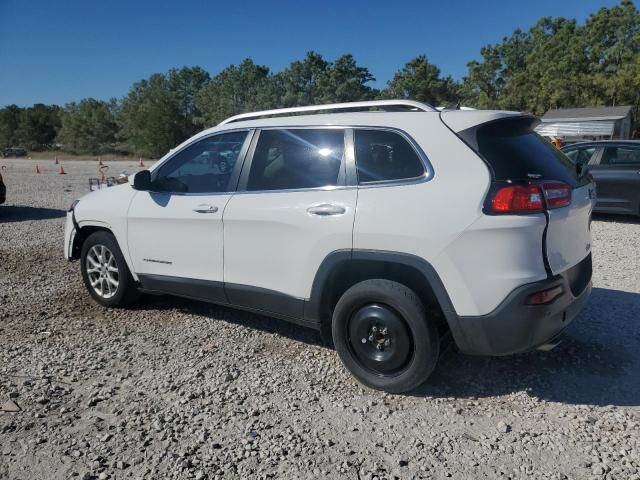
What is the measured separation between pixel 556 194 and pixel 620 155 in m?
8.29

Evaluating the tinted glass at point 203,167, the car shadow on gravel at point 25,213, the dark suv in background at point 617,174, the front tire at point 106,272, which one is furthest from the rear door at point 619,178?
the car shadow on gravel at point 25,213

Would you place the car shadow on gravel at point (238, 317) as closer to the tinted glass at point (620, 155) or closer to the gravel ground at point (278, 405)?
the gravel ground at point (278, 405)

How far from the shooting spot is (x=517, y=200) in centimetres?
279

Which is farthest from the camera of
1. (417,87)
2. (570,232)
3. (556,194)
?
(417,87)

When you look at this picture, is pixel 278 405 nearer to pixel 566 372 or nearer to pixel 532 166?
pixel 566 372

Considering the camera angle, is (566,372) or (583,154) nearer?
(566,372)

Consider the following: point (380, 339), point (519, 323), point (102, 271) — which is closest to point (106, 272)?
point (102, 271)

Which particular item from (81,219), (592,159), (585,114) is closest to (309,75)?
(585,114)

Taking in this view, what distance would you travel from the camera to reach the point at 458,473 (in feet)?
8.32

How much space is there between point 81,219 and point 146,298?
1.01 meters

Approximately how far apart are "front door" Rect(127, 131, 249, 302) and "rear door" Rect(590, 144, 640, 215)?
8.30m

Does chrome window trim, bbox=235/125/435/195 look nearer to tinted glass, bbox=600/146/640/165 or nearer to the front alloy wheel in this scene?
the front alloy wheel

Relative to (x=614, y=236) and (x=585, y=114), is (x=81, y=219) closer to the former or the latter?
(x=614, y=236)

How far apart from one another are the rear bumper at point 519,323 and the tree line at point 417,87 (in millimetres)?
45719
